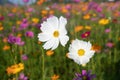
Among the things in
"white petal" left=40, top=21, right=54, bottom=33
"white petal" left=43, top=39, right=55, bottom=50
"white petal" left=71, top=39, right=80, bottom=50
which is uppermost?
"white petal" left=40, top=21, right=54, bottom=33

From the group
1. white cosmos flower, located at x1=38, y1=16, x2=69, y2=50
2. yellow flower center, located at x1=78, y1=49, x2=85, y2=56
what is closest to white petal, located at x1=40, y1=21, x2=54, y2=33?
white cosmos flower, located at x1=38, y1=16, x2=69, y2=50

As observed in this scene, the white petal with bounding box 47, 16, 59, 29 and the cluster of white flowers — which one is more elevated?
the white petal with bounding box 47, 16, 59, 29

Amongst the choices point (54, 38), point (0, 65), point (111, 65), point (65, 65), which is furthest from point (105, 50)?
point (54, 38)

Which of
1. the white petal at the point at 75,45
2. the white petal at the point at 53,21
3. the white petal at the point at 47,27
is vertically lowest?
the white petal at the point at 75,45

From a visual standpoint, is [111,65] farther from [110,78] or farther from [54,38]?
[54,38]

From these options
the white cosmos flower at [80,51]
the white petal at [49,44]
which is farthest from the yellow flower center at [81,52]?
the white petal at [49,44]

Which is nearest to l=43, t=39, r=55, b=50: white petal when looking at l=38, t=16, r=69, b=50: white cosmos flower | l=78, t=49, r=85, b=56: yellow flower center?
l=38, t=16, r=69, b=50: white cosmos flower

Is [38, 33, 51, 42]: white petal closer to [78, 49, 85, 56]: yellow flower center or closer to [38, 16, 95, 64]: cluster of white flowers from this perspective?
[38, 16, 95, 64]: cluster of white flowers

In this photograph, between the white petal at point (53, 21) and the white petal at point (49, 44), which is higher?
the white petal at point (53, 21)

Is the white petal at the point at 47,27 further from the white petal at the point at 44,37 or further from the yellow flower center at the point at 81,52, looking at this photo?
the yellow flower center at the point at 81,52
